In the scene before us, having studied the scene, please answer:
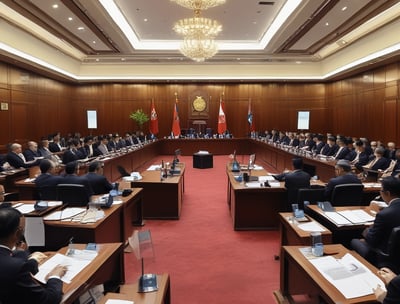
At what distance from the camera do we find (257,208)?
217 inches

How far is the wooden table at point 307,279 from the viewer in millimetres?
1993

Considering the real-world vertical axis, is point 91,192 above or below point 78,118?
below

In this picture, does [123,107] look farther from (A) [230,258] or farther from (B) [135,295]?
(B) [135,295]

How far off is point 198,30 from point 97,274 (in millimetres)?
8663

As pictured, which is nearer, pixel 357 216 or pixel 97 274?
pixel 97 274

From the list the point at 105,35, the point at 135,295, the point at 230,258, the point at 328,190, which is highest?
the point at 105,35

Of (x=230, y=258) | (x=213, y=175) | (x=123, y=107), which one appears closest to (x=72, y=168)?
(x=230, y=258)

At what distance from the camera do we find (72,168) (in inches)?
182

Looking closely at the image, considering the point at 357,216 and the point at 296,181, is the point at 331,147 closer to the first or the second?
the point at 296,181

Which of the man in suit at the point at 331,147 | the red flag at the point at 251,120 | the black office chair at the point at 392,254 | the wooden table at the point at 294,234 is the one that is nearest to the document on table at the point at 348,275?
the black office chair at the point at 392,254

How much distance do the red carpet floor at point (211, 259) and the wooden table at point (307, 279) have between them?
0.32m

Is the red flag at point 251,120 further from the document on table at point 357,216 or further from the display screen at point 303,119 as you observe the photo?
the document on table at point 357,216


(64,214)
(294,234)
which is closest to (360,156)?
(294,234)

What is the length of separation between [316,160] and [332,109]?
10.9 metres
